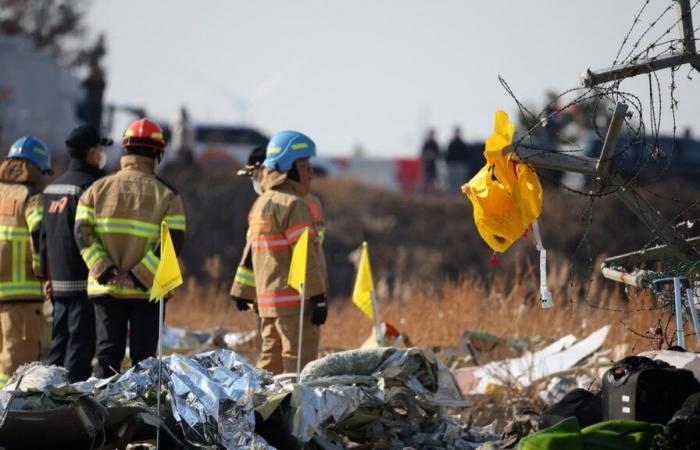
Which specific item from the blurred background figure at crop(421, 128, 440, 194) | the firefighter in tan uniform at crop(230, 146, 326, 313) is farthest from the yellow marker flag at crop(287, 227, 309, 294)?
the blurred background figure at crop(421, 128, 440, 194)

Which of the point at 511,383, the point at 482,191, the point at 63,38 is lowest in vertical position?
the point at 511,383

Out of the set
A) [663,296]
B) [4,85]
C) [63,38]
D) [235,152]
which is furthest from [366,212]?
[663,296]

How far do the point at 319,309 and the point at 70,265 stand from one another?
1866 mm

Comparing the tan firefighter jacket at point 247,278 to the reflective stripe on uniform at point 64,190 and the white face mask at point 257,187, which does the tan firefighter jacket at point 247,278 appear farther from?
the reflective stripe on uniform at point 64,190

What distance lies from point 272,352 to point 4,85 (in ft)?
81.7

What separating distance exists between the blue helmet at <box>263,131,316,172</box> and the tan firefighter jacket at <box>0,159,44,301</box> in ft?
5.96

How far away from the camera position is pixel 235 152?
1326 inches

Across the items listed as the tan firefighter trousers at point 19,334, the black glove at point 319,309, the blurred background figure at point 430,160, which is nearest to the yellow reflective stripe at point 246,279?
the black glove at point 319,309

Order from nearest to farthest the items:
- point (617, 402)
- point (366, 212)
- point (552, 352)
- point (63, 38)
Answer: point (617, 402)
point (552, 352)
point (366, 212)
point (63, 38)

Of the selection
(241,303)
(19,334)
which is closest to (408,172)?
(241,303)

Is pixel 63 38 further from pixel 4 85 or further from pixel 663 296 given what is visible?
pixel 663 296

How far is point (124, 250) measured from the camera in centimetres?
970

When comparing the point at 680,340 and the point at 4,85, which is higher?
the point at 4,85

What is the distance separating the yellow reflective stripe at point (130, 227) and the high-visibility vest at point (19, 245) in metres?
1.18
